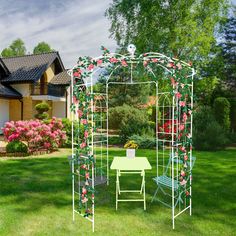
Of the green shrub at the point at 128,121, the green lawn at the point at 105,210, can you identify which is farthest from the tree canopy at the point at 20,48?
the green lawn at the point at 105,210

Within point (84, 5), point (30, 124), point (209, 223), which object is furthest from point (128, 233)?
point (84, 5)

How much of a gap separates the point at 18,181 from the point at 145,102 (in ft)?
65.6

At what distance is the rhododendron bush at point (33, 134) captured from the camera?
10.3 metres

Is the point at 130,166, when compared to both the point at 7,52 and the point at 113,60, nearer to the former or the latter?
the point at 113,60

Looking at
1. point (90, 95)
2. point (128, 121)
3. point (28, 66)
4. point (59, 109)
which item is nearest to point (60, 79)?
point (59, 109)

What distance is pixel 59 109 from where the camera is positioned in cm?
2280

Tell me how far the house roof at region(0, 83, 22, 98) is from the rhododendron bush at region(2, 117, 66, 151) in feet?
24.4

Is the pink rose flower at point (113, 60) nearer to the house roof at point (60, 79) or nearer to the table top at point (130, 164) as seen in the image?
the table top at point (130, 164)

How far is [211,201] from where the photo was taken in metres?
5.23

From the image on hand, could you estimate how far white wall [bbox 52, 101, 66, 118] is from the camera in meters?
22.5

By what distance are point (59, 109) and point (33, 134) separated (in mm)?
12718

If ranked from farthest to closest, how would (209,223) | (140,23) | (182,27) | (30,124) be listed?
(140,23) < (182,27) < (30,124) < (209,223)

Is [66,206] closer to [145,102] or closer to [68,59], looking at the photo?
[145,102]

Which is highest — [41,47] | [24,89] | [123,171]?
[41,47]
